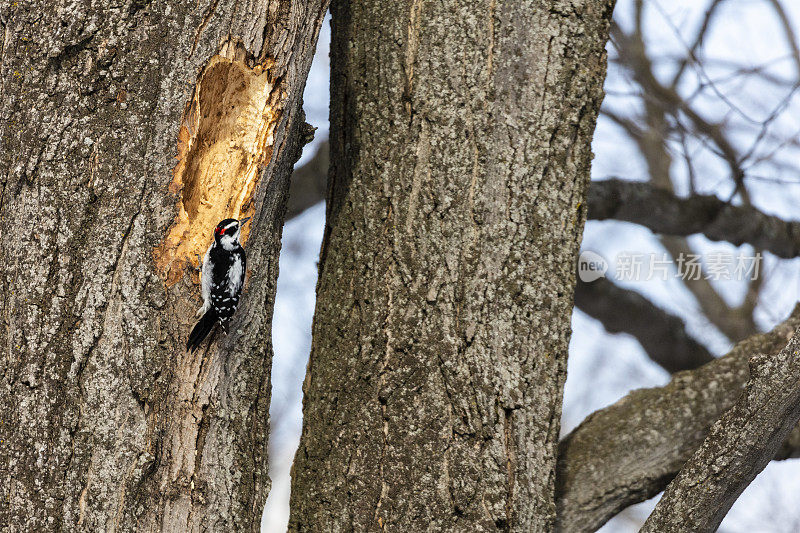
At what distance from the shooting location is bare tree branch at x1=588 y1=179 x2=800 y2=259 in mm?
3354

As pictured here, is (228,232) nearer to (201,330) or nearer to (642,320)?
(201,330)

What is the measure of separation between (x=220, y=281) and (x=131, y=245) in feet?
0.80

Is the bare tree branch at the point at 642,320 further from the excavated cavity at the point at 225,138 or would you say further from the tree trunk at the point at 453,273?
the excavated cavity at the point at 225,138

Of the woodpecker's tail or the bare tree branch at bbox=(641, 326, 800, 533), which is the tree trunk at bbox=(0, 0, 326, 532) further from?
the bare tree branch at bbox=(641, 326, 800, 533)

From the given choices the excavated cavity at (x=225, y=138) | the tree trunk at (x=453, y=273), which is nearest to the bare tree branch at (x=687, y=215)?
the tree trunk at (x=453, y=273)

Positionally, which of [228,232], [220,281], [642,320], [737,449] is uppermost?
[642,320]

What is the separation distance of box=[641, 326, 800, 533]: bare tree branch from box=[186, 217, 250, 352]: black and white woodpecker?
4.14ft

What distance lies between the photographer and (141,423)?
1719mm

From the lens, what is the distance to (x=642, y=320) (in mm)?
3697

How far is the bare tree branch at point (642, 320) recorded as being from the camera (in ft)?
12.0

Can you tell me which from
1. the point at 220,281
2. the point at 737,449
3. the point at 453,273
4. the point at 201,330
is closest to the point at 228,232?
the point at 220,281

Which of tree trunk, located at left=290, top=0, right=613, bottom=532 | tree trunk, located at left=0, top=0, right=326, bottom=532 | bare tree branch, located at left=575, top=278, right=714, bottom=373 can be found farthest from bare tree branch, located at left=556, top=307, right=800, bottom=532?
bare tree branch, located at left=575, top=278, right=714, bottom=373

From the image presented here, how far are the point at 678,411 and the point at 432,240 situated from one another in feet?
3.48

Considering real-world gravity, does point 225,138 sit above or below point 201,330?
→ above
